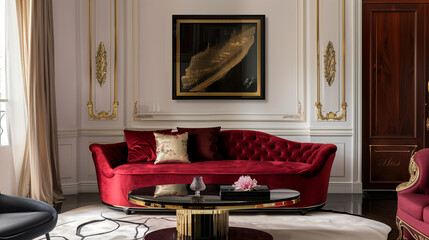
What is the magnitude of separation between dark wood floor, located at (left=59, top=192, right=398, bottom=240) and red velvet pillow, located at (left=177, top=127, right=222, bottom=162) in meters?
1.19

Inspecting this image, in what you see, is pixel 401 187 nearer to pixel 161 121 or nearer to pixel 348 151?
pixel 348 151

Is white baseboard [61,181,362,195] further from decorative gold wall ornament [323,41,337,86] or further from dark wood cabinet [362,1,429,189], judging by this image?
decorative gold wall ornament [323,41,337,86]

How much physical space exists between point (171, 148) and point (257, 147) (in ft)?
3.45

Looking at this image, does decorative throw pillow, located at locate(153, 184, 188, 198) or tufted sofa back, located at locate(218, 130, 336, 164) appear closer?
decorative throw pillow, located at locate(153, 184, 188, 198)

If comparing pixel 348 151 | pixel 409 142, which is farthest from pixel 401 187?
pixel 409 142

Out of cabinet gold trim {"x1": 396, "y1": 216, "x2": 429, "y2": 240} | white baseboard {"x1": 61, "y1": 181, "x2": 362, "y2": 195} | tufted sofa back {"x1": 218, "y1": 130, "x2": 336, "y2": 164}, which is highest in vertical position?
tufted sofa back {"x1": 218, "y1": 130, "x2": 336, "y2": 164}

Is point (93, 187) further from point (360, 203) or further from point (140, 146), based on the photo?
point (360, 203)

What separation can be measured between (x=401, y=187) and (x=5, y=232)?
2.75 metres

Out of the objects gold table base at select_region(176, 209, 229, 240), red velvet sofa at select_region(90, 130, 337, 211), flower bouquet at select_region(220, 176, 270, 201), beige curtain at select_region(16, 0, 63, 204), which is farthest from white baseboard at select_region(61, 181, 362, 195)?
gold table base at select_region(176, 209, 229, 240)

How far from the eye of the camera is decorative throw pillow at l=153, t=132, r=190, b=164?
4789 millimetres

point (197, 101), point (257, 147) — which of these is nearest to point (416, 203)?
point (257, 147)

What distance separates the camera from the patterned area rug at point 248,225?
11.7 ft

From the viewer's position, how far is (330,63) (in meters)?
5.45

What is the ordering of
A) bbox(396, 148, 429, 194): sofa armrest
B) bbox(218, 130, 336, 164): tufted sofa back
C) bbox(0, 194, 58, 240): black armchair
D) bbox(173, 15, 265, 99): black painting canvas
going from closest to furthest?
bbox(0, 194, 58, 240): black armchair
bbox(396, 148, 429, 194): sofa armrest
bbox(218, 130, 336, 164): tufted sofa back
bbox(173, 15, 265, 99): black painting canvas
